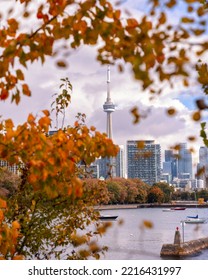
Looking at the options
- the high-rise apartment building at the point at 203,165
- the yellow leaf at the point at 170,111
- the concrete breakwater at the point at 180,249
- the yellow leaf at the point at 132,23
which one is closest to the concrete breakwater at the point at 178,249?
the concrete breakwater at the point at 180,249

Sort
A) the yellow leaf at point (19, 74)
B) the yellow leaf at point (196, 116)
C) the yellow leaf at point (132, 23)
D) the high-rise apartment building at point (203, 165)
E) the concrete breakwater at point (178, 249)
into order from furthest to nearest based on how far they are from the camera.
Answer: the concrete breakwater at point (178, 249)
the high-rise apartment building at point (203, 165)
the yellow leaf at point (19, 74)
the yellow leaf at point (196, 116)
the yellow leaf at point (132, 23)

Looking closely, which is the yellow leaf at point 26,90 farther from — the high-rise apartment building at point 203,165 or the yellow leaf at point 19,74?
the high-rise apartment building at point 203,165

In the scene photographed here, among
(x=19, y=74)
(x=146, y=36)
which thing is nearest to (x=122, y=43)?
(x=146, y=36)

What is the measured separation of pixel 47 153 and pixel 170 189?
3778 inches

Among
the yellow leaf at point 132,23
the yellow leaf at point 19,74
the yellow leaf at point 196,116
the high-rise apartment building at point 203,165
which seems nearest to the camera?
the yellow leaf at point 132,23

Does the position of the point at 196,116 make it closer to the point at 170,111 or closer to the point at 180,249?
the point at 170,111

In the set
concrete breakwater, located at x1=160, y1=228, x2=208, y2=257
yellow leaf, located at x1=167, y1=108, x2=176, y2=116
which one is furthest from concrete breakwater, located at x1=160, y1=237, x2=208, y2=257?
yellow leaf, located at x1=167, y1=108, x2=176, y2=116

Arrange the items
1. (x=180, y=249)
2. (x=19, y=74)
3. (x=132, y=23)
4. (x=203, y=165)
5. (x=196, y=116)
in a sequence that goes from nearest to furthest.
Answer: (x=132, y=23) < (x=196, y=116) < (x=19, y=74) < (x=203, y=165) < (x=180, y=249)

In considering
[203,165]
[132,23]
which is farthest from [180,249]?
[132,23]

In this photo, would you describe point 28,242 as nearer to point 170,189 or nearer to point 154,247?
point 154,247

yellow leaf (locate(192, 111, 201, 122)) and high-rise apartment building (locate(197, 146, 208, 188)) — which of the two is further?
high-rise apartment building (locate(197, 146, 208, 188))

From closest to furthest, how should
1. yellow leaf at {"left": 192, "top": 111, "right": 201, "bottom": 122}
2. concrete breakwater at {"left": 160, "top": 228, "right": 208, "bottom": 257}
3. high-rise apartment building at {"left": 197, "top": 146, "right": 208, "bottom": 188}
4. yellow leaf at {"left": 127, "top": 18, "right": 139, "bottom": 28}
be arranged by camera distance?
yellow leaf at {"left": 127, "top": 18, "right": 139, "bottom": 28}
yellow leaf at {"left": 192, "top": 111, "right": 201, "bottom": 122}
high-rise apartment building at {"left": 197, "top": 146, "right": 208, "bottom": 188}
concrete breakwater at {"left": 160, "top": 228, "right": 208, "bottom": 257}

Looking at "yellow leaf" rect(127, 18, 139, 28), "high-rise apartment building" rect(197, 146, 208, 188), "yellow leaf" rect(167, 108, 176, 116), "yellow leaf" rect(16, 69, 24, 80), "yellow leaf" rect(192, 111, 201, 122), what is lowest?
"high-rise apartment building" rect(197, 146, 208, 188)

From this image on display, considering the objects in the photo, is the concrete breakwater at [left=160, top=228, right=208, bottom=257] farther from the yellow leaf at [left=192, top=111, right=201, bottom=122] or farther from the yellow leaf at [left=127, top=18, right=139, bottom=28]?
the yellow leaf at [left=127, top=18, right=139, bottom=28]
